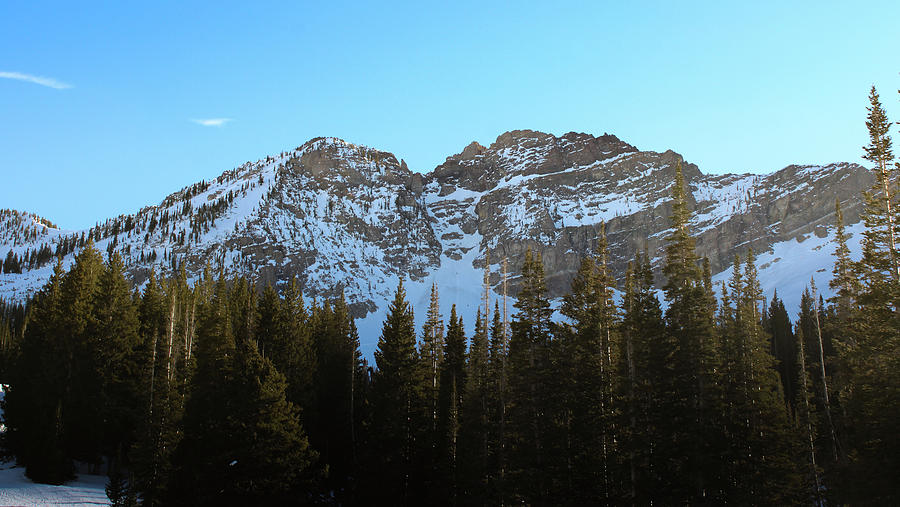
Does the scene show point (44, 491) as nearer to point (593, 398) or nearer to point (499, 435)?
point (499, 435)

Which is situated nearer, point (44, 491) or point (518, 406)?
point (518, 406)

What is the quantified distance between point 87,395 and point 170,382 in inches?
465

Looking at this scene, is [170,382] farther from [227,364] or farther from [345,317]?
[345,317]

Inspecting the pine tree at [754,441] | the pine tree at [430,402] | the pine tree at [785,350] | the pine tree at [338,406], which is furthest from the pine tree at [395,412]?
the pine tree at [785,350]

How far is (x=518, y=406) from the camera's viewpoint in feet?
104

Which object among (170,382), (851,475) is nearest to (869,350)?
(851,475)

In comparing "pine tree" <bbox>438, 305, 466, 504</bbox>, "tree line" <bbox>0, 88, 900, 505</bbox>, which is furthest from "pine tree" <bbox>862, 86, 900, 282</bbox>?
"pine tree" <bbox>438, 305, 466, 504</bbox>

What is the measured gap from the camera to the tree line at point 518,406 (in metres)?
28.0

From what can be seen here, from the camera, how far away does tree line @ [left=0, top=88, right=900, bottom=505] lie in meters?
28.0

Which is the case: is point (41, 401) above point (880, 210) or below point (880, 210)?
below

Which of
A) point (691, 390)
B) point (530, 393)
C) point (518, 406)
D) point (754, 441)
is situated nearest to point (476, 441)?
point (518, 406)

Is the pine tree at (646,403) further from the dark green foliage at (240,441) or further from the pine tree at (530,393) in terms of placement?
the dark green foliage at (240,441)

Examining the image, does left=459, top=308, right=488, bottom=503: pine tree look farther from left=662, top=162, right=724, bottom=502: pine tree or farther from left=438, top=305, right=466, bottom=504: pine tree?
left=662, top=162, right=724, bottom=502: pine tree

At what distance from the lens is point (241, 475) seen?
100 ft
